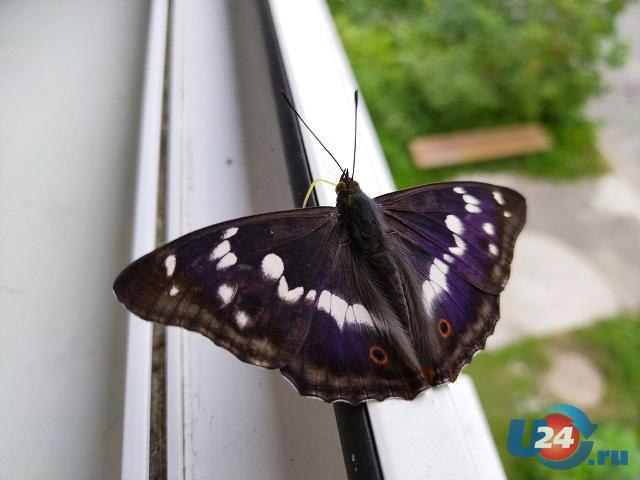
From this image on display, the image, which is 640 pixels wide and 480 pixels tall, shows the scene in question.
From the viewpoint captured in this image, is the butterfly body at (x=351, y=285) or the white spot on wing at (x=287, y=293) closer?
the butterfly body at (x=351, y=285)

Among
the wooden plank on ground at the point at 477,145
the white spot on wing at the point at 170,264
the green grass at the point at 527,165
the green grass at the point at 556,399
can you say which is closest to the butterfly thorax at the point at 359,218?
the white spot on wing at the point at 170,264

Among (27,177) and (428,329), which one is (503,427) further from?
(27,177)

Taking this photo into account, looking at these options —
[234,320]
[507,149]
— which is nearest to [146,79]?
[234,320]

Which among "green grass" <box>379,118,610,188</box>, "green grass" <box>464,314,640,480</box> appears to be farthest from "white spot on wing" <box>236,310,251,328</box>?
"green grass" <box>379,118,610,188</box>

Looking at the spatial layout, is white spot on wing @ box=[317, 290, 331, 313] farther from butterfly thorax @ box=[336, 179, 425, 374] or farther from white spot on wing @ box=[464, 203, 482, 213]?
white spot on wing @ box=[464, 203, 482, 213]

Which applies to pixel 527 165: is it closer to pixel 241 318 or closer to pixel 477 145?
pixel 477 145

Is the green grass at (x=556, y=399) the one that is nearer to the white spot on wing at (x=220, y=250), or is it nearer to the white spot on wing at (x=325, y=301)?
the white spot on wing at (x=325, y=301)
